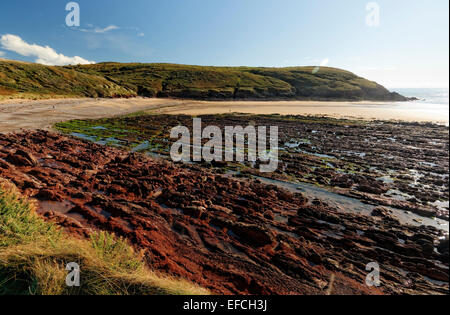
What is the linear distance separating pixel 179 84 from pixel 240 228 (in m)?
101

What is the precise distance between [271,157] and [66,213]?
1559 centimetres

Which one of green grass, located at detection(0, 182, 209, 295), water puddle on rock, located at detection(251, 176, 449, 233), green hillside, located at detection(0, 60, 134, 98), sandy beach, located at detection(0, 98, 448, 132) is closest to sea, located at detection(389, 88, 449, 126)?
sandy beach, located at detection(0, 98, 448, 132)

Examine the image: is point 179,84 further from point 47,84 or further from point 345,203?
point 345,203

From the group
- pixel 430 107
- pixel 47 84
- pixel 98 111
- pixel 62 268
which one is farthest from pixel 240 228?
pixel 430 107

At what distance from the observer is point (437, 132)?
3083 centimetres

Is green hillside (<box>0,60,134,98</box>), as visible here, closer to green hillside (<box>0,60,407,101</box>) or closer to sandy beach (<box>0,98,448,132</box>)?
green hillside (<box>0,60,407,101</box>)

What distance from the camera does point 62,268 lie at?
4086mm

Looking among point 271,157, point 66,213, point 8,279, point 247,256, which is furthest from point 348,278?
point 271,157

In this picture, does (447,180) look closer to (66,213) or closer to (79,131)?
(66,213)

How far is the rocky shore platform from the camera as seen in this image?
628cm

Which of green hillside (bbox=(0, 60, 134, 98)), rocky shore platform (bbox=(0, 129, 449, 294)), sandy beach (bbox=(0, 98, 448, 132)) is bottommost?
rocky shore platform (bbox=(0, 129, 449, 294))

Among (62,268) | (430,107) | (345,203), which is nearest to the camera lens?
(62,268)

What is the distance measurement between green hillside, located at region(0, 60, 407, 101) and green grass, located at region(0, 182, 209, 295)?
68.0 meters

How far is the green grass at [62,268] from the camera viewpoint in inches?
149
